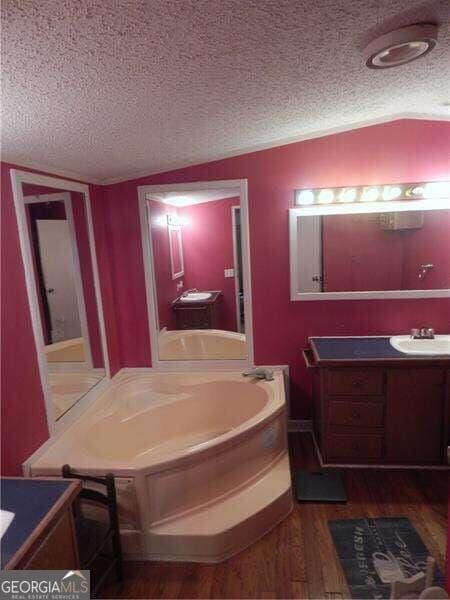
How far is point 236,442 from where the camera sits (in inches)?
88.4

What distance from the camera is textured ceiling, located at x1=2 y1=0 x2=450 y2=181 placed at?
0.98m

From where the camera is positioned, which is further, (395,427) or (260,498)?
(395,427)

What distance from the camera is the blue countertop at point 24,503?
1.24 meters

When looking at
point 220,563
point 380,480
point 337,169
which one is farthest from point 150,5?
point 380,480

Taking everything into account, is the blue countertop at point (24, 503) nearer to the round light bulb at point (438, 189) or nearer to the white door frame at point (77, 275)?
the white door frame at point (77, 275)

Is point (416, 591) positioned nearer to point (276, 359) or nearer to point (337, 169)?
point (276, 359)

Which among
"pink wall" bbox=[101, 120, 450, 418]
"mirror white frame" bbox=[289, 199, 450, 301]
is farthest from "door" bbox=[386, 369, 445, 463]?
"mirror white frame" bbox=[289, 199, 450, 301]

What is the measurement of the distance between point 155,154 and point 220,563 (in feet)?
8.35

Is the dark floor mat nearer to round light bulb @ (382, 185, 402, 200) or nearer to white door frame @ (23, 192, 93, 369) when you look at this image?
white door frame @ (23, 192, 93, 369)

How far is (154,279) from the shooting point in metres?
3.25

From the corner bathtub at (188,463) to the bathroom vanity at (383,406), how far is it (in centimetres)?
38

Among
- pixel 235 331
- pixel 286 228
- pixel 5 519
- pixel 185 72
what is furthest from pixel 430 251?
pixel 5 519

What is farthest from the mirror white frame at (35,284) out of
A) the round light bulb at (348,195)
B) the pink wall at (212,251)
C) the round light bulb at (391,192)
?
the round light bulb at (391,192)

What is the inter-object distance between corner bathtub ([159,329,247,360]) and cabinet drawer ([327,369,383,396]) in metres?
0.94
